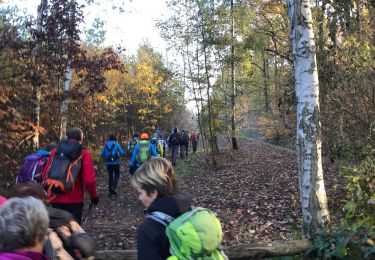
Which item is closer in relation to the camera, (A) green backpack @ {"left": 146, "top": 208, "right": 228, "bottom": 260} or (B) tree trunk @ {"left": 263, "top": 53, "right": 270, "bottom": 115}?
(A) green backpack @ {"left": 146, "top": 208, "right": 228, "bottom": 260}

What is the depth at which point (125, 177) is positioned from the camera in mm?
17078

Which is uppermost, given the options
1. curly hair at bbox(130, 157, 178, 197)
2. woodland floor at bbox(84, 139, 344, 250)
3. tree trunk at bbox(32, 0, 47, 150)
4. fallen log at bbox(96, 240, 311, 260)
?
tree trunk at bbox(32, 0, 47, 150)

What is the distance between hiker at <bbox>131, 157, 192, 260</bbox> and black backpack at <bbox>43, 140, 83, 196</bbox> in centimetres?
274

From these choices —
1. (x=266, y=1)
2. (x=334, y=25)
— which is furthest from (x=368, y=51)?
(x=266, y=1)

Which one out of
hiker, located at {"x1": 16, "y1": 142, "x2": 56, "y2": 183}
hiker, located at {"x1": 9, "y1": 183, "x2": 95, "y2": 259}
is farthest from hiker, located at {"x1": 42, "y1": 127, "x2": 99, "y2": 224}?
hiker, located at {"x1": 9, "y1": 183, "x2": 95, "y2": 259}

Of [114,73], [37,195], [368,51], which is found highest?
[114,73]

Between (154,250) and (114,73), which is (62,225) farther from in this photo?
(114,73)

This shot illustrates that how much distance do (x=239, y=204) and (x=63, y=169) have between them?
6009mm

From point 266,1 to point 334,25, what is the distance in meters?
18.4

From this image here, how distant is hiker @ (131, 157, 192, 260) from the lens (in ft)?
8.92

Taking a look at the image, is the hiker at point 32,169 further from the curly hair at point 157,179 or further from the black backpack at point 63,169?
the curly hair at point 157,179

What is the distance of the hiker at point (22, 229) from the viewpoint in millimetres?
2357

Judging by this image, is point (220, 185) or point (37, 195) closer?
point (37, 195)

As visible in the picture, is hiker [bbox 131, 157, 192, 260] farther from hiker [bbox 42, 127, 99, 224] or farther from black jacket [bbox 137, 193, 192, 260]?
hiker [bbox 42, 127, 99, 224]
